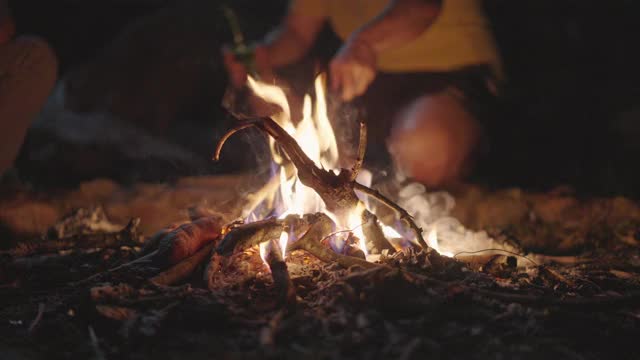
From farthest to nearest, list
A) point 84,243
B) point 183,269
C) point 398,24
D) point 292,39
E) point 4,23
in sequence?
1. point 292,39
2. point 398,24
3. point 4,23
4. point 84,243
5. point 183,269

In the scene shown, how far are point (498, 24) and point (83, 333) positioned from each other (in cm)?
479

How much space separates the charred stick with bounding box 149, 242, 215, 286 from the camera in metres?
1.92

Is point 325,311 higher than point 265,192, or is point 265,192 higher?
point 265,192

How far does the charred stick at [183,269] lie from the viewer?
1.92 metres

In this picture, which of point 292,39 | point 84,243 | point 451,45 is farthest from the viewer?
point 292,39

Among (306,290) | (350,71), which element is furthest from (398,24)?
(306,290)

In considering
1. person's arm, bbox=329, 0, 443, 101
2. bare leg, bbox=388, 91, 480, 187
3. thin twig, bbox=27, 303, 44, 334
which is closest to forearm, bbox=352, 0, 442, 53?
person's arm, bbox=329, 0, 443, 101

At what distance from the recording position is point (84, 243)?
2762 millimetres

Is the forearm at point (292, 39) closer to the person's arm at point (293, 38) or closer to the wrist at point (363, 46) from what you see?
the person's arm at point (293, 38)

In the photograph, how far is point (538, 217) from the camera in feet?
11.2

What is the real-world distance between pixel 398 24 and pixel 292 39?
4.69 ft

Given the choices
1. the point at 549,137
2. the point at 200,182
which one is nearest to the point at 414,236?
the point at 200,182

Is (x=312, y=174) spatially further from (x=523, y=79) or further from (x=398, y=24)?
(x=523, y=79)

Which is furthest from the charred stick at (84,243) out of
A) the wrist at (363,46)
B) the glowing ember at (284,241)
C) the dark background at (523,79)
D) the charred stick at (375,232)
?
the dark background at (523,79)
